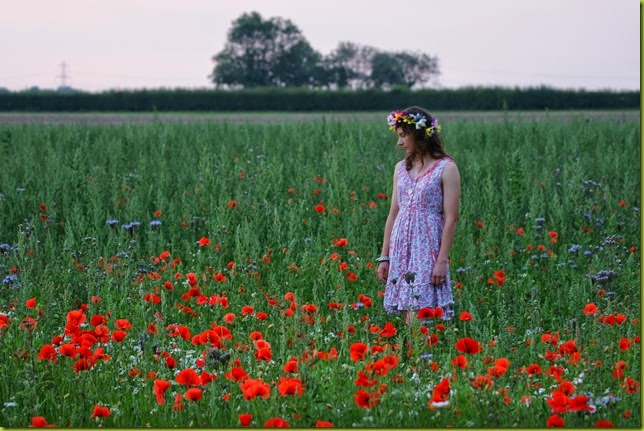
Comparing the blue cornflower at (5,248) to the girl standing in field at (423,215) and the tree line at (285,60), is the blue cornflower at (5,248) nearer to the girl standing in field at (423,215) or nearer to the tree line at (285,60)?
the girl standing in field at (423,215)

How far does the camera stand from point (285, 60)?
19.7 m

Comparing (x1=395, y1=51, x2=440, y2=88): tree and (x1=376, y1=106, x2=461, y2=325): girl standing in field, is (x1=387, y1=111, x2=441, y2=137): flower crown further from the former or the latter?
(x1=395, y1=51, x2=440, y2=88): tree

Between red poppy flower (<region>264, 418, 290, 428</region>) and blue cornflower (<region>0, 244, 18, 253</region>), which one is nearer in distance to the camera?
red poppy flower (<region>264, 418, 290, 428</region>)

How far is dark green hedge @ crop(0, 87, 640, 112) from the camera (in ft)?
101

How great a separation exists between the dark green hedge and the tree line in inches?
261

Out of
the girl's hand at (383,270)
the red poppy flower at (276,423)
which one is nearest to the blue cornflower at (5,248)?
the girl's hand at (383,270)

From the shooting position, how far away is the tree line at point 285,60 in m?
18.1

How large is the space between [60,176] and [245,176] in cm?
194

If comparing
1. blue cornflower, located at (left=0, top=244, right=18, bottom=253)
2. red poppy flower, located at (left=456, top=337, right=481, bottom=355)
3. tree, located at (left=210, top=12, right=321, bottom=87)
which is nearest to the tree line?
tree, located at (left=210, top=12, right=321, bottom=87)

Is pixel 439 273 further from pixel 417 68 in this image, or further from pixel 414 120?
pixel 417 68

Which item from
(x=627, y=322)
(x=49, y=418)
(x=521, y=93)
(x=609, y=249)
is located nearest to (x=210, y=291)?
(x=49, y=418)

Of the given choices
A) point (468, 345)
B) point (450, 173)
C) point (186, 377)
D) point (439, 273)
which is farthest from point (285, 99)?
point (186, 377)

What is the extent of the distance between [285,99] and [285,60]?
46.5 ft

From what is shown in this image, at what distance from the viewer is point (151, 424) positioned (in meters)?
3.36
